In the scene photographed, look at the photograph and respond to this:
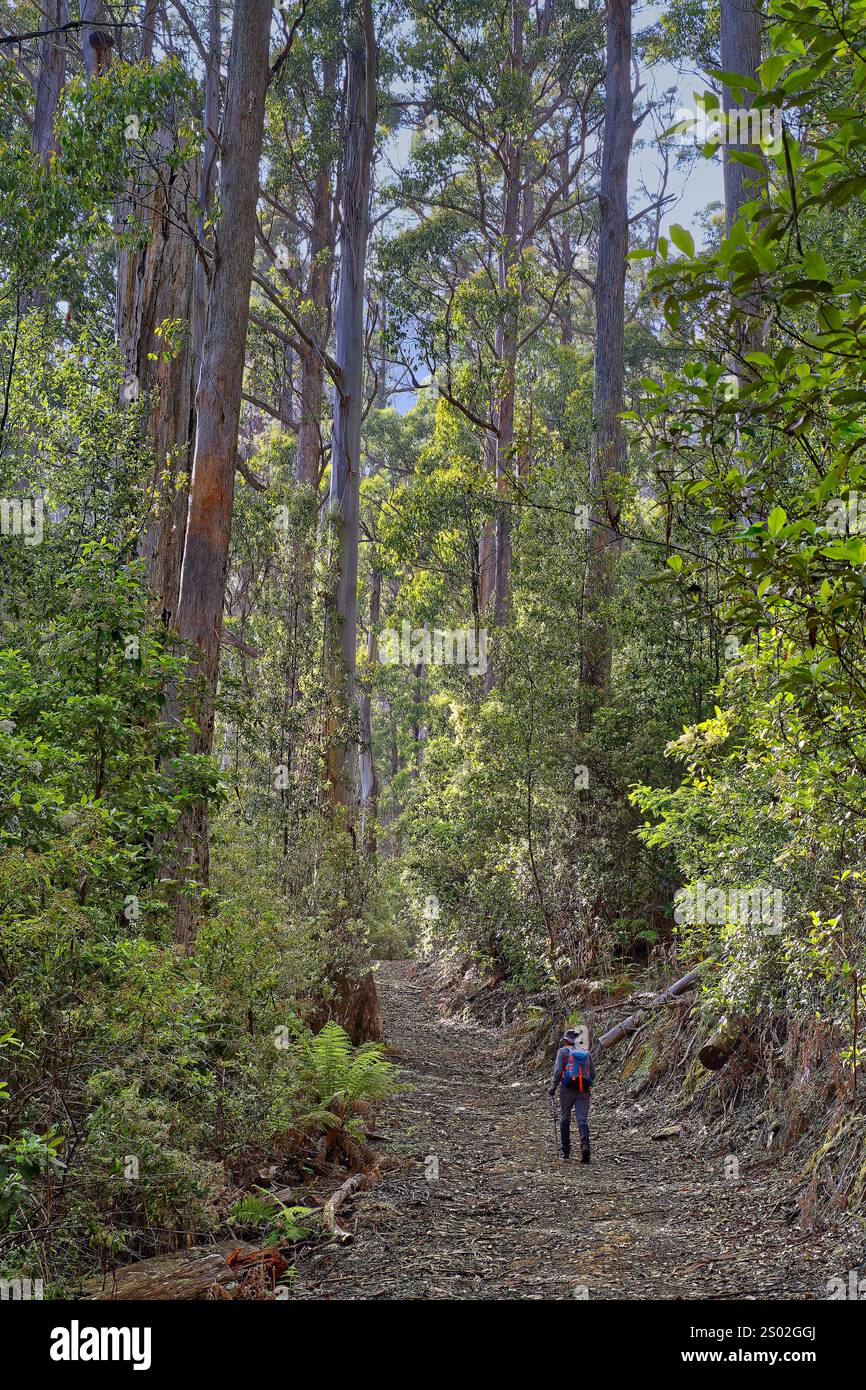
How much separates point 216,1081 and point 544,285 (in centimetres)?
2205

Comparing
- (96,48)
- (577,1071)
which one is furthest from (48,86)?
(577,1071)

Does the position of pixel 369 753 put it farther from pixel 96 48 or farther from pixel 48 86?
pixel 96 48

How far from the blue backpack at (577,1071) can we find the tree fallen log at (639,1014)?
1656mm

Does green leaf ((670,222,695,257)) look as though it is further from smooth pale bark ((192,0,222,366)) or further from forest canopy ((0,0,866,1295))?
smooth pale bark ((192,0,222,366))

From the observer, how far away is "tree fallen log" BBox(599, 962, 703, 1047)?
912cm

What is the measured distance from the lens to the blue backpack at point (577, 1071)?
7523mm

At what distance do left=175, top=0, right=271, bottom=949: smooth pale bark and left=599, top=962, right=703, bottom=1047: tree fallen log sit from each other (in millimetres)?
4065

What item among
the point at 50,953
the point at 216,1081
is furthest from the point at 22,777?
the point at 216,1081

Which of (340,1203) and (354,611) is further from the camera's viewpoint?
(354,611)

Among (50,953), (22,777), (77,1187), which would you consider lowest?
(77,1187)

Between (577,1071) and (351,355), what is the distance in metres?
9.88

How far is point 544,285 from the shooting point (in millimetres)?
24156

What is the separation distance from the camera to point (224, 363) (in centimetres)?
910
